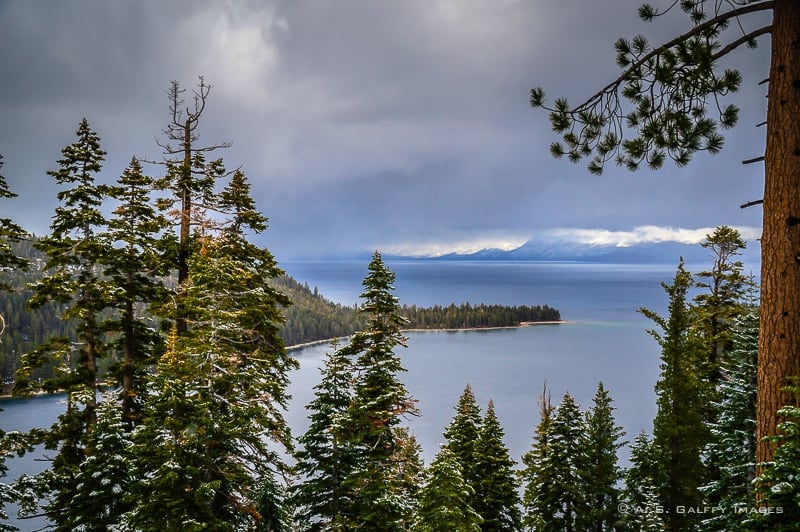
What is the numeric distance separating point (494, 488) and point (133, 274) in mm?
13478

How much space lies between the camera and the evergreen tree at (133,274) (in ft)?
36.9

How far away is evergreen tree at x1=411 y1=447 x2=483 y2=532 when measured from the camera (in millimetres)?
9625

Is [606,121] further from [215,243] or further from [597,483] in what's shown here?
[597,483]

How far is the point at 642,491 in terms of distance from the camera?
47.7 feet

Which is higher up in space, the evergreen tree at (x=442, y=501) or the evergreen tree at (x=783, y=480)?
the evergreen tree at (x=783, y=480)

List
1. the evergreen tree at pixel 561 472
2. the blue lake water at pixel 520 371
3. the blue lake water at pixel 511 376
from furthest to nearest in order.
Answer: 1. the blue lake water at pixel 520 371
2. the blue lake water at pixel 511 376
3. the evergreen tree at pixel 561 472

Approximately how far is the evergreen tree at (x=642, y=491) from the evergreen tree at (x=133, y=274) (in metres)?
14.2

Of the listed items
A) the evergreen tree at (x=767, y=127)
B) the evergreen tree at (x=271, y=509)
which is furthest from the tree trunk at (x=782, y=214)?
the evergreen tree at (x=271, y=509)

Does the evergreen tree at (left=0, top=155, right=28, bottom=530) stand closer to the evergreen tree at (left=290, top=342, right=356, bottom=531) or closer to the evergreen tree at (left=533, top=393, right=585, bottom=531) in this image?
the evergreen tree at (left=290, top=342, right=356, bottom=531)

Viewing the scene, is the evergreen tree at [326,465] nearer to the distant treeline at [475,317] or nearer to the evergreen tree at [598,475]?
the evergreen tree at [598,475]

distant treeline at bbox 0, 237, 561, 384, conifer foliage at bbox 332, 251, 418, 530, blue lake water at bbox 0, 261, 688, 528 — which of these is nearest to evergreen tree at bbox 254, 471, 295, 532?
conifer foliage at bbox 332, 251, 418, 530

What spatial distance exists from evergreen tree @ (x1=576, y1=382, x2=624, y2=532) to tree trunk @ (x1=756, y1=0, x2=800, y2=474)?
1328cm

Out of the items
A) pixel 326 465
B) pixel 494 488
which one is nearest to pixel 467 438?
pixel 494 488

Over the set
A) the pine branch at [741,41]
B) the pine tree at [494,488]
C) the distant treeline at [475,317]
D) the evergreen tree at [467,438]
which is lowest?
the distant treeline at [475,317]
